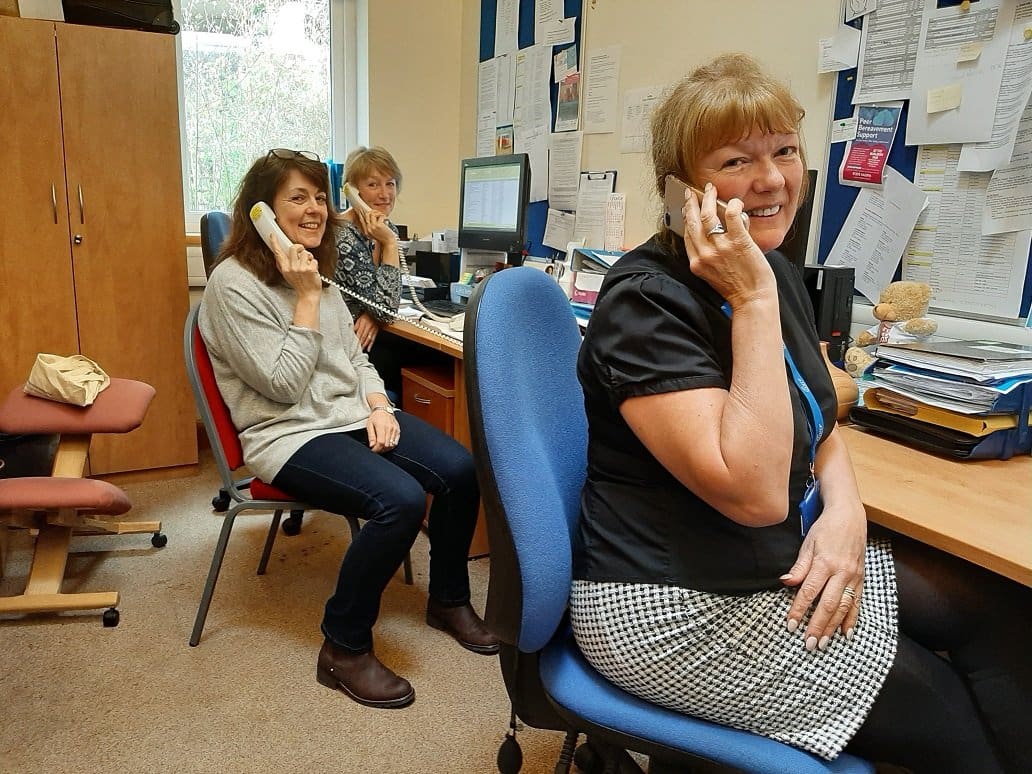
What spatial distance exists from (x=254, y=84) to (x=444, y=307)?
1640 mm

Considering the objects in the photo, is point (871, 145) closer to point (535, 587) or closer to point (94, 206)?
point (535, 587)

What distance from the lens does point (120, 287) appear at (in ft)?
9.45

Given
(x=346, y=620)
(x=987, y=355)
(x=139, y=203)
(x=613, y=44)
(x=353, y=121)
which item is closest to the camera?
(x=987, y=355)

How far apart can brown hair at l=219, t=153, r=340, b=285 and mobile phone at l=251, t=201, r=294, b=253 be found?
1.1 inches

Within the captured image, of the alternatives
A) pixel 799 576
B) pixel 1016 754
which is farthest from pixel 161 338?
pixel 1016 754

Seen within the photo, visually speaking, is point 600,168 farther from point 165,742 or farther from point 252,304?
point 165,742

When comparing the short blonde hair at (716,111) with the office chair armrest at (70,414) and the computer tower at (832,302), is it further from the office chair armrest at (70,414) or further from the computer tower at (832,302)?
the office chair armrest at (70,414)

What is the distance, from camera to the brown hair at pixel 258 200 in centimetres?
192

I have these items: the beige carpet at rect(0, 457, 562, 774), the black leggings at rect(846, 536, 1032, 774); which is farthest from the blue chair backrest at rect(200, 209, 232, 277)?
the black leggings at rect(846, 536, 1032, 774)

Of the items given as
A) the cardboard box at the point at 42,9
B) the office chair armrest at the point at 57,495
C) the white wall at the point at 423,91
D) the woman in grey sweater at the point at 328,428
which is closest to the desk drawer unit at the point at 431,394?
the woman in grey sweater at the point at 328,428

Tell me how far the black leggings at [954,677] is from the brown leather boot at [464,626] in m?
1.11

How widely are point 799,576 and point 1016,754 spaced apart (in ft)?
1.12

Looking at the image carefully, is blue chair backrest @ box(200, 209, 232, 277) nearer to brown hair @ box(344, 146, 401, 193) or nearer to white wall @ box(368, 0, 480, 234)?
brown hair @ box(344, 146, 401, 193)

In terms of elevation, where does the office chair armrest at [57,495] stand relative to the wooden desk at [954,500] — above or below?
below
